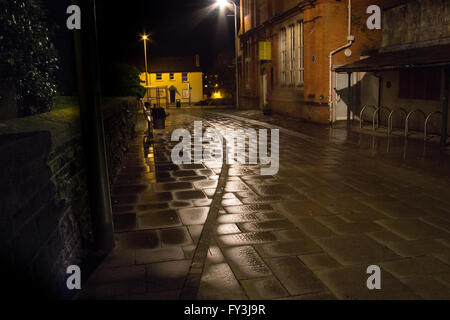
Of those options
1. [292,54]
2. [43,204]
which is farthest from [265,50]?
[43,204]

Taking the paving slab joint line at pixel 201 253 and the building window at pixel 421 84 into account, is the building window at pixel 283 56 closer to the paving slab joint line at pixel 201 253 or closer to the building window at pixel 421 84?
the building window at pixel 421 84

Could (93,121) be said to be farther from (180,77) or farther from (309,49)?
(180,77)

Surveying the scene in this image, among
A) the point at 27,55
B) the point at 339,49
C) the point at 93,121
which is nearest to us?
the point at 93,121

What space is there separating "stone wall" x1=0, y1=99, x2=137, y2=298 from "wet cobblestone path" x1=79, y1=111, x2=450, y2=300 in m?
0.45

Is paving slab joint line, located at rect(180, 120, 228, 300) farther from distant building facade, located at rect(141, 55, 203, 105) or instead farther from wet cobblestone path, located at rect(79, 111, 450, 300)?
distant building facade, located at rect(141, 55, 203, 105)

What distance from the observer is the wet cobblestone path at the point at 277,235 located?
3.72 metres

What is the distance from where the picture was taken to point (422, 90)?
13.0 metres

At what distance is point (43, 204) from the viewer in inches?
125

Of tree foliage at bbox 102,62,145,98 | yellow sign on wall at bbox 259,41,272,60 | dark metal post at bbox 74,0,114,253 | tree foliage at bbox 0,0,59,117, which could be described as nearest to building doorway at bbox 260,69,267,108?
yellow sign on wall at bbox 259,41,272,60

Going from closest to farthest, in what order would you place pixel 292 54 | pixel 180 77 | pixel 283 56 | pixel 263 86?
pixel 292 54
pixel 283 56
pixel 263 86
pixel 180 77

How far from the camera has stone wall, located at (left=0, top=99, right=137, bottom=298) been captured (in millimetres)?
2553

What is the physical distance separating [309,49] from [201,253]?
48.7ft

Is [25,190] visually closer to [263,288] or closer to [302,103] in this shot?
[263,288]
